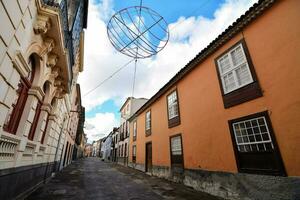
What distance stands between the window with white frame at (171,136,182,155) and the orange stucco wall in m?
0.57

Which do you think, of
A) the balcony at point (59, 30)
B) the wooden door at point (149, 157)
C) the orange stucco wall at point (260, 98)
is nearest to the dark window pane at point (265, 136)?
the orange stucco wall at point (260, 98)

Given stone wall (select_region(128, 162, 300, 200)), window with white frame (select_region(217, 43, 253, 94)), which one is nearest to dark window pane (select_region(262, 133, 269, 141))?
stone wall (select_region(128, 162, 300, 200))

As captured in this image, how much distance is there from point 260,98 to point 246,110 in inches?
26.2

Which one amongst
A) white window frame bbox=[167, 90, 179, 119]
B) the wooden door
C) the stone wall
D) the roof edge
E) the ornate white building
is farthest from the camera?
the wooden door

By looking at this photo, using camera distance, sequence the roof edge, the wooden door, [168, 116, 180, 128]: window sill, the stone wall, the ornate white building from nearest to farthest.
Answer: the ornate white building → the stone wall → the roof edge → [168, 116, 180, 128]: window sill → the wooden door

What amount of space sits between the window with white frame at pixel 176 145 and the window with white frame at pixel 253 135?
4486mm

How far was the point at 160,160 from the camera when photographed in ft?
41.5

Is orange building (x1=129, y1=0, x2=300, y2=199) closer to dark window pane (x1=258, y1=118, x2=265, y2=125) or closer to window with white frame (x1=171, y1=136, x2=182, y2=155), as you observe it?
dark window pane (x1=258, y1=118, x2=265, y2=125)

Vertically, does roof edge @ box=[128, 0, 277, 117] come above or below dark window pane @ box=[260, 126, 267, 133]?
above

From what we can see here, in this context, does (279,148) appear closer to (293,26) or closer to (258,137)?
(258,137)

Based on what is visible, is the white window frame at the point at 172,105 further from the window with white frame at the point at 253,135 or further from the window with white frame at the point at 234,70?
the window with white frame at the point at 253,135

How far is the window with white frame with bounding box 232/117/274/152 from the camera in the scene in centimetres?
546

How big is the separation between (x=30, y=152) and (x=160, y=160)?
8977mm

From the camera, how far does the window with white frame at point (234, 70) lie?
6.50m
